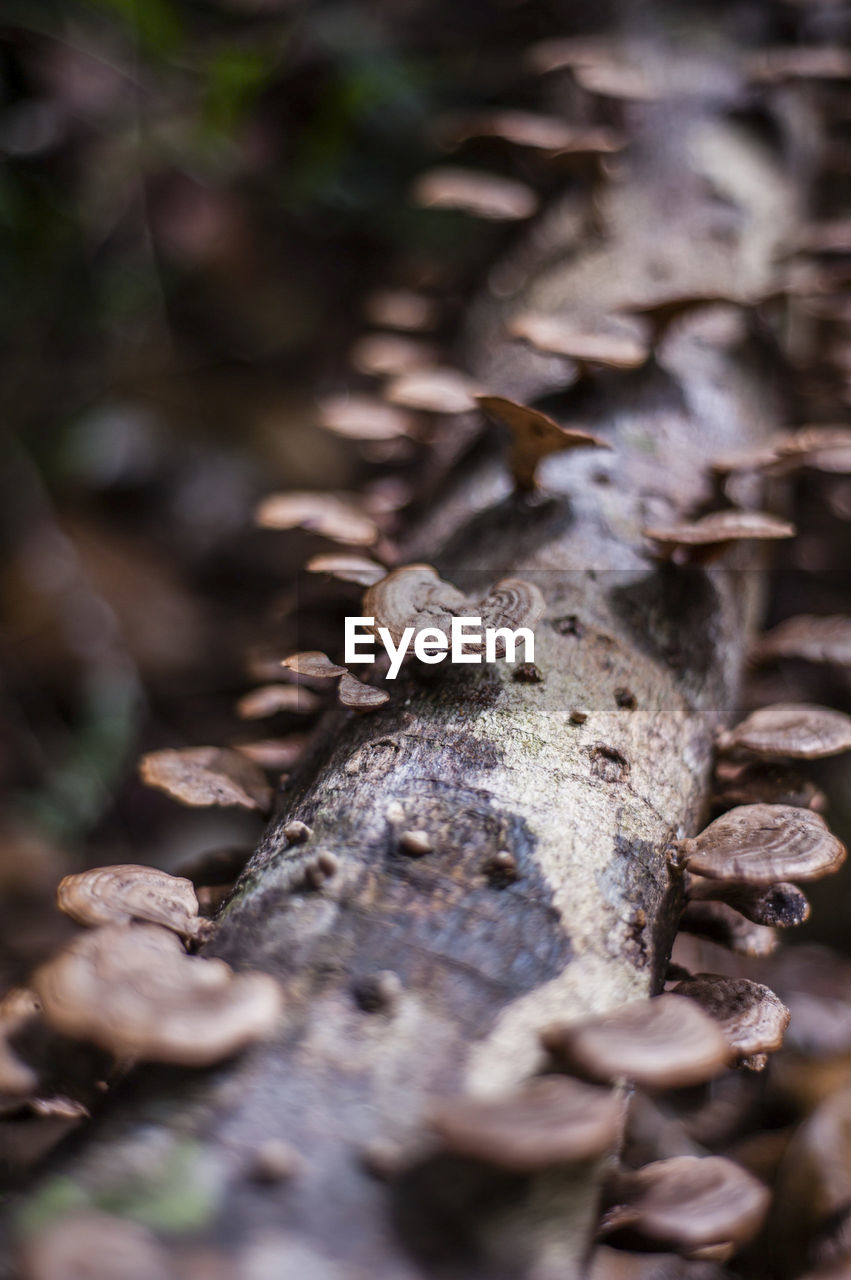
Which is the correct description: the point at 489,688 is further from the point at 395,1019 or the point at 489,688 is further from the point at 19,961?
the point at 19,961

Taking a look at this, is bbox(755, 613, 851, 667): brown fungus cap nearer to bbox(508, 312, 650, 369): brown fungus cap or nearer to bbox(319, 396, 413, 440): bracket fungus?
bbox(508, 312, 650, 369): brown fungus cap

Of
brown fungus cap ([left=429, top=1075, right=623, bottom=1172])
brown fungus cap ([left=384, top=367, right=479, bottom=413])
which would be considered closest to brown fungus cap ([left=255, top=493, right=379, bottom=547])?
brown fungus cap ([left=384, top=367, right=479, bottom=413])

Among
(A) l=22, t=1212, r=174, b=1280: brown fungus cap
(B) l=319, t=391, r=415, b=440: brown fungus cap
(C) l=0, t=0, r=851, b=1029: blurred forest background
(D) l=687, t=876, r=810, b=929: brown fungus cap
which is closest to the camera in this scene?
(A) l=22, t=1212, r=174, b=1280: brown fungus cap

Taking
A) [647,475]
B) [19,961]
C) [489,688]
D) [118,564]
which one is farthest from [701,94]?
[19,961]

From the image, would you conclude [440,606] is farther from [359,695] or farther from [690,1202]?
[690,1202]

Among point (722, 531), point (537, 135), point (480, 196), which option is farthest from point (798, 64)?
point (722, 531)

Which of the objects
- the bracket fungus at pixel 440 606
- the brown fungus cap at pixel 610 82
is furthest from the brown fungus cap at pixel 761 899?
the brown fungus cap at pixel 610 82

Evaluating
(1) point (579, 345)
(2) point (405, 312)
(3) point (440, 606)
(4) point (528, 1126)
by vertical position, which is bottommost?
(4) point (528, 1126)
